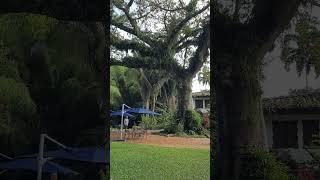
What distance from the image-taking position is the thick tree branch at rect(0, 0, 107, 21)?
4734mm

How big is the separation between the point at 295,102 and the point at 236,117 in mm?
639

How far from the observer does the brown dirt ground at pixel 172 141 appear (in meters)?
5.14

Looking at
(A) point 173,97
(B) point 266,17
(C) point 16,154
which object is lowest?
(C) point 16,154

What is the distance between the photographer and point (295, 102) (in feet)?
15.2

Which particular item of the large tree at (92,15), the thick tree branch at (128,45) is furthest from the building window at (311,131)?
the large tree at (92,15)

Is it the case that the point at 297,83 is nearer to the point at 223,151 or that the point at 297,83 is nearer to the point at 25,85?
the point at 223,151

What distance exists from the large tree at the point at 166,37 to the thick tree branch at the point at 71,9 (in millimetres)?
429

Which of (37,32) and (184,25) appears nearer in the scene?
(37,32)

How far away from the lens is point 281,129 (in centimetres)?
468

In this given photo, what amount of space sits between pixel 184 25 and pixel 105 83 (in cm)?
126

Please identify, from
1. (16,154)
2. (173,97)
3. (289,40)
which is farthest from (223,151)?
(16,154)

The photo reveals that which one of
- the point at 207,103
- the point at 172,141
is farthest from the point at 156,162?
the point at 207,103

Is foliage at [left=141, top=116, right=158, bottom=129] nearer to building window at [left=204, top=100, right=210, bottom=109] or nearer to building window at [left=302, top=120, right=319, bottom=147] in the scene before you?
building window at [left=204, top=100, right=210, bottom=109]

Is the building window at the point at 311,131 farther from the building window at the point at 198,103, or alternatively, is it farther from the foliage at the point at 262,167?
the building window at the point at 198,103
